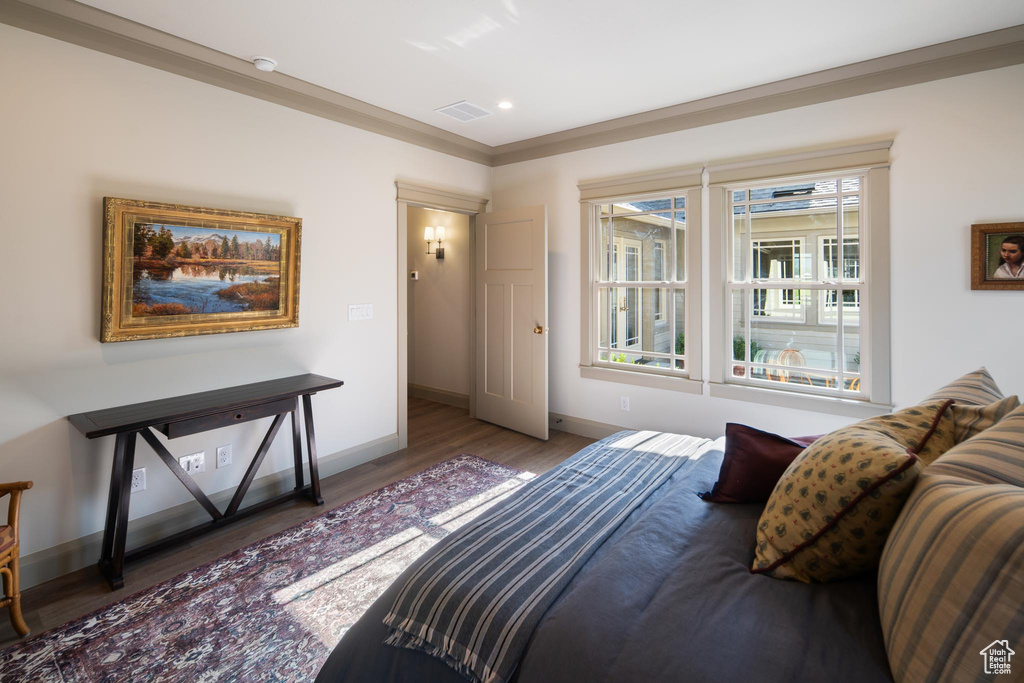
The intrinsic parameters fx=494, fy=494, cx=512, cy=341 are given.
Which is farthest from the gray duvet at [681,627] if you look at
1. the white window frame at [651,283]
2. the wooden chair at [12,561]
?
the white window frame at [651,283]

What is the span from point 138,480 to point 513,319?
9.84 ft

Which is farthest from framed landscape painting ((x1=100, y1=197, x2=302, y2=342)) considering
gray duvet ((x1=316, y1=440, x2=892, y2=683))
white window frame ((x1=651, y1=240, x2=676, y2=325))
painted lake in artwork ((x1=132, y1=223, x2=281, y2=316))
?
white window frame ((x1=651, y1=240, x2=676, y2=325))

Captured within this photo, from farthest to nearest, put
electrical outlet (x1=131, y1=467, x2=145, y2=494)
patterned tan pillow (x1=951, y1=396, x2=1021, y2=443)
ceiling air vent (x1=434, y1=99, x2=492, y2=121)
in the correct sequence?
1. ceiling air vent (x1=434, y1=99, x2=492, y2=121)
2. electrical outlet (x1=131, y1=467, x2=145, y2=494)
3. patterned tan pillow (x1=951, y1=396, x2=1021, y2=443)

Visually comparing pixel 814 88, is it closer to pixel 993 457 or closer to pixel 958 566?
pixel 993 457

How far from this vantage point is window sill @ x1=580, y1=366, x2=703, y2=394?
12.8 ft

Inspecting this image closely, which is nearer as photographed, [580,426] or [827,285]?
[827,285]

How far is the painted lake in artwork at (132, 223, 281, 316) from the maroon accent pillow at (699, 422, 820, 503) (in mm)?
2822

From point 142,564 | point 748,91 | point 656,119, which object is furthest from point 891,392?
point 142,564

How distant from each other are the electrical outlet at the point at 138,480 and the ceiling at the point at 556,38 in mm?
2339

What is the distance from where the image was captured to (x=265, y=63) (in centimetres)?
296

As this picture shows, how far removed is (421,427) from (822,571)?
405 cm

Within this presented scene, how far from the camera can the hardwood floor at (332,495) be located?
7.36ft

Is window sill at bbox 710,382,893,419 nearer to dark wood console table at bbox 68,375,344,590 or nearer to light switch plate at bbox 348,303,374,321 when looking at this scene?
light switch plate at bbox 348,303,374,321

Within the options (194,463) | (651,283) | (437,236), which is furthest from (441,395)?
(194,463)
